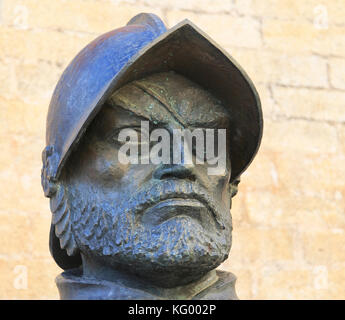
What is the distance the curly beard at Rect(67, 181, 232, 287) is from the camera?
1.74 m

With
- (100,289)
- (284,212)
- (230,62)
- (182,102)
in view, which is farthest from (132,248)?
(284,212)

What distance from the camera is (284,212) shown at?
3.45 m

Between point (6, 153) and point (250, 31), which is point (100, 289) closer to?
point (6, 153)

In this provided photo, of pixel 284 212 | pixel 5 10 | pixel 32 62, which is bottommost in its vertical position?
pixel 284 212

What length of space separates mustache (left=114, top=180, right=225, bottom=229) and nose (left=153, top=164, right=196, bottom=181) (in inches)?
0.5

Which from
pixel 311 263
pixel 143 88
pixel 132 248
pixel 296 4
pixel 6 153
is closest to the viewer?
pixel 132 248

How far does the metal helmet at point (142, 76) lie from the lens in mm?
1820

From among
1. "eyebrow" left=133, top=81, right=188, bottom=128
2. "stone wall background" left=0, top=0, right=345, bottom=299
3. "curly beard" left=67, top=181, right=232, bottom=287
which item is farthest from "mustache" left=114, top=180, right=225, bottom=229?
"stone wall background" left=0, top=0, right=345, bottom=299

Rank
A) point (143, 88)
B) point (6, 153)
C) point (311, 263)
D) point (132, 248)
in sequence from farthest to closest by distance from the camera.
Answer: point (311, 263) → point (6, 153) → point (143, 88) → point (132, 248)

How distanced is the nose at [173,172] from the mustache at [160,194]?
0.04ft

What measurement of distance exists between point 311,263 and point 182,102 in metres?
1.75

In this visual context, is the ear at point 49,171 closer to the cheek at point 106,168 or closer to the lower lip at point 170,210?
the cheek at point 106,168

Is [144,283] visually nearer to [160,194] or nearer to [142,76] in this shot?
[160,194]

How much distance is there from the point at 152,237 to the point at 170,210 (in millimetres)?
70
